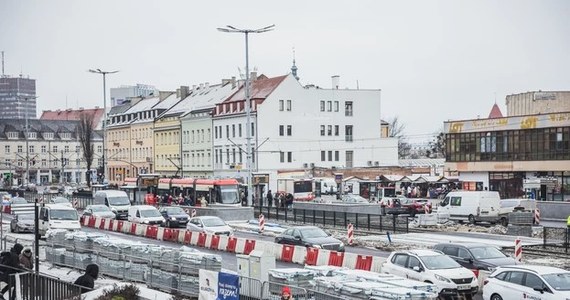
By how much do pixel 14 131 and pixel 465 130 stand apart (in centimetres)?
9734

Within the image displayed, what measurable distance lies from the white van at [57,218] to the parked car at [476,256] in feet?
76.1

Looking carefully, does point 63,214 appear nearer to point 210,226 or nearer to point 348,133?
point 210,226

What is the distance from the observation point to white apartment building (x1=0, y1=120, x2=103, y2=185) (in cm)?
14888

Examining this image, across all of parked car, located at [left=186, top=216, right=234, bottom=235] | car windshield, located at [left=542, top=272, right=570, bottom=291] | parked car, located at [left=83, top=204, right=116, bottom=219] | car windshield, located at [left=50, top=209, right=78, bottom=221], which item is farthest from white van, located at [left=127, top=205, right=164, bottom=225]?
car windshield, located at [left=542, top=272, right=570, bottom=291]

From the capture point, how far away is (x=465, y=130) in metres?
76.9

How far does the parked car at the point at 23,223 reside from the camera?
48.0m

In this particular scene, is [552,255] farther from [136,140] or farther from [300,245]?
[136,140]

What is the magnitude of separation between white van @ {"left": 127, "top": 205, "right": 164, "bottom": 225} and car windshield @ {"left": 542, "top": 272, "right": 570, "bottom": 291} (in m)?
33.2

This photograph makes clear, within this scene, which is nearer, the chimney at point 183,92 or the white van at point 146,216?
the white van at point 146,216

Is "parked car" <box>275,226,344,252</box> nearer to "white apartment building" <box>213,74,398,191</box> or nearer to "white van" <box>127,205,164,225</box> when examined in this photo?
"white van" <box>127,205,164,225</box>

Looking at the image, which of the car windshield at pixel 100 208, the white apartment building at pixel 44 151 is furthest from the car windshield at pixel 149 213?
the white apartment building at pixel 44 151

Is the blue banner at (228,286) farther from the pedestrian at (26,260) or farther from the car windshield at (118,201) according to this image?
the car windshield at (118,201)

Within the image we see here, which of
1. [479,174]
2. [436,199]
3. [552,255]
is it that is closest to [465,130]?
[479,174]

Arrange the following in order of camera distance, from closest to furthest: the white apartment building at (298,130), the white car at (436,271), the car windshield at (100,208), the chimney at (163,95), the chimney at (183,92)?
1. the white car at (436,271)
2. the car windshield at (100,208)
3. the white apartment building at (298,130)
4. the chimney at (183,92)
5. the chimney at (163,95)
